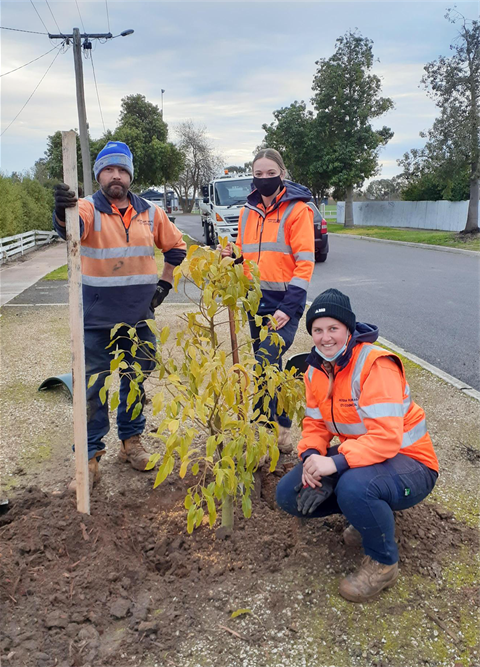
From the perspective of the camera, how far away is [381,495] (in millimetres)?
2551

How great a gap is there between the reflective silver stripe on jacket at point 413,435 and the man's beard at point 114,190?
7.00ft

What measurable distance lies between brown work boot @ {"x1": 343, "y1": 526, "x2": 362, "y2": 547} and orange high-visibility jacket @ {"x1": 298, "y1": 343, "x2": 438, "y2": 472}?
44cm

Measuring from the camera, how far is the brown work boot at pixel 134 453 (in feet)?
12.6

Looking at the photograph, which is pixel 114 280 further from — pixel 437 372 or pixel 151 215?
pixel 437 372

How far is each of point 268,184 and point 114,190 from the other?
95cm

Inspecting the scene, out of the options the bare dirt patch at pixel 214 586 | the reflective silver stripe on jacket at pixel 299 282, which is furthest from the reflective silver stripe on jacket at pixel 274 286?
the bare dirt patch at pixel 214 586

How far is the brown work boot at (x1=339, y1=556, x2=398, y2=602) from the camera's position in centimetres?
253

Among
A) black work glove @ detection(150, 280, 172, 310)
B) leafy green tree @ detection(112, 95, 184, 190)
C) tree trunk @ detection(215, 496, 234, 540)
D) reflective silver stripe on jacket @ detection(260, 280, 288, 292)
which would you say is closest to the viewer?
tree trunk @ detection(215, 496, 234, 540)

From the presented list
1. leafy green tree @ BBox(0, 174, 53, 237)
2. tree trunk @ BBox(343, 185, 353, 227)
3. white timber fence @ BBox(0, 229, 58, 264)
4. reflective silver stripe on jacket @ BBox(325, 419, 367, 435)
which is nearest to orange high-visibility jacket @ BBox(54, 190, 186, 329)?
reflective silver stripe on jacket @ BBox(325, 419, 367, 435)

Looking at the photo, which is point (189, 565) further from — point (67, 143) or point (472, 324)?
point (472, 324)

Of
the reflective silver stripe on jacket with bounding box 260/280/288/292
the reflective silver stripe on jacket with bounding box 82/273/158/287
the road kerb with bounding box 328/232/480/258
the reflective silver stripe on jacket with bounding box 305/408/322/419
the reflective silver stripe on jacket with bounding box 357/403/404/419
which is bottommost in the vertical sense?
the road kerb with bounding box 328/232/480/258

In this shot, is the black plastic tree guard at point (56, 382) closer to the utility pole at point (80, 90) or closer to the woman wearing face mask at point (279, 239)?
the woman wearing face mask at point (279, 239)

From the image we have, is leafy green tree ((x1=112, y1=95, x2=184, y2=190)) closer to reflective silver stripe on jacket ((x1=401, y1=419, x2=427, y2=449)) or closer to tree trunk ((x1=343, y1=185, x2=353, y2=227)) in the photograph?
tree trunk ((x1=343, y1=185, x2=353, y2=227))

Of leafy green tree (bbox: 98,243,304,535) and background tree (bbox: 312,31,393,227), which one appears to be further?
background tree (bbox: 312,31,393,227)
